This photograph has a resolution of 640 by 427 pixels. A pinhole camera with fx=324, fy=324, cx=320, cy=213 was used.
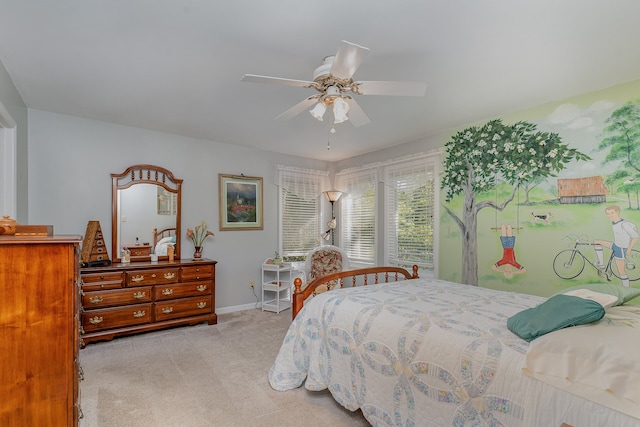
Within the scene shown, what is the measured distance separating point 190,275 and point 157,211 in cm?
94

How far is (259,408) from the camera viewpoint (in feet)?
7.34

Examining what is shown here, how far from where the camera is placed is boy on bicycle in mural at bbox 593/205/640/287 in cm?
264

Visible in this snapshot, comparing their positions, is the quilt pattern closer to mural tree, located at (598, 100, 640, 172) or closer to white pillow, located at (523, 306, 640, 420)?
white pillow, located at (523, 306, 640, 420)

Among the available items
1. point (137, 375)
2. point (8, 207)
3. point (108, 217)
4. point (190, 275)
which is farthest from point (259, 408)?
point (108, 217)

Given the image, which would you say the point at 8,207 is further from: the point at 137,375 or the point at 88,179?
the point at 137,375

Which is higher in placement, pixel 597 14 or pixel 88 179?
pixel 597 14

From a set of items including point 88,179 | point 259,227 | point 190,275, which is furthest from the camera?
point 259,227

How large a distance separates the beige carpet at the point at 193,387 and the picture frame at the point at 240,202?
1643 mm

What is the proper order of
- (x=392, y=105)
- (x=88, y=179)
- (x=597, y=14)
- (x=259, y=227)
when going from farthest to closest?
(x=259, y=227) < (x=88, y=179) < (x=392, y=105) < (x=597, y=14)

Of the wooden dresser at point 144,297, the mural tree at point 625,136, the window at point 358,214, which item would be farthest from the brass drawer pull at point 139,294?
the mural tree at point 625,136

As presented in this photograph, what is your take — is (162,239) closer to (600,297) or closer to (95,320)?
(95,320)

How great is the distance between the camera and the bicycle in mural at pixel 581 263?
104 inches

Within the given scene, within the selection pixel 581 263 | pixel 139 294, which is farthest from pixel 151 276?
pixel 581 263

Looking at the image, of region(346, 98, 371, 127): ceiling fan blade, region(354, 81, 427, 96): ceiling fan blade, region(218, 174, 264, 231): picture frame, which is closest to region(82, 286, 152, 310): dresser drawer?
region(218, 174, 264, 231): picture frame
